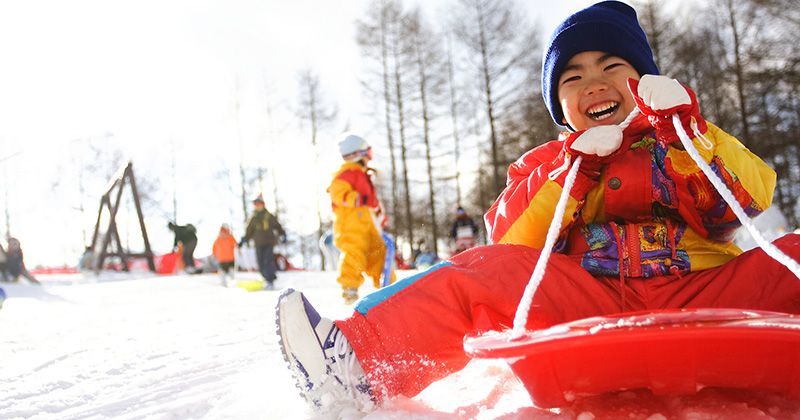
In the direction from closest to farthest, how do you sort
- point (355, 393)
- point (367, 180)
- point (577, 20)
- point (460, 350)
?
1. point (355, 393)
2. point (460, 350)
3. point (577, 20)
4. point (367, 180)

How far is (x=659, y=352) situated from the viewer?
97 centimetres

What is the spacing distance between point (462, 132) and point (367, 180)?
12.7 meters

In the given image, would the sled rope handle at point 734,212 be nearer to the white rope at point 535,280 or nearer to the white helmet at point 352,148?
the white rope at point 535,280

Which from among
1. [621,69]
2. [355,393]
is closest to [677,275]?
[621,69]

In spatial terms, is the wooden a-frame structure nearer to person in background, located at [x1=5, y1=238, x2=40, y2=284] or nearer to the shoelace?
person in background, located at [x1=5, y1=238, x2=40, y2=284]

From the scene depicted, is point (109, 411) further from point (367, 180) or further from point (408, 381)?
point (367, 180)

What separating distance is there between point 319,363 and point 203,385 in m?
0.72

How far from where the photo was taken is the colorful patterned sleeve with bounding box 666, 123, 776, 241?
4.84 feet

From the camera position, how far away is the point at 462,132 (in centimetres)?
1780

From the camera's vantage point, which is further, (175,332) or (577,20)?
(175,332)

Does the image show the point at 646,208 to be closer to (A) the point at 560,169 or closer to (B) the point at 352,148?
(A) the point at 560,169

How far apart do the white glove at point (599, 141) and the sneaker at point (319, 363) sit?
79cm

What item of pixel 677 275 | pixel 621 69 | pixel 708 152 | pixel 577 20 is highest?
pixel 577 20

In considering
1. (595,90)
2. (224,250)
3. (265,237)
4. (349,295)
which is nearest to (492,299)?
(595,90)
